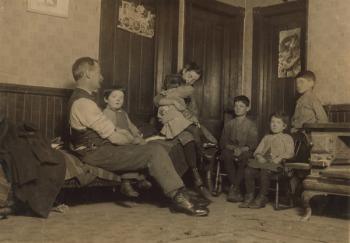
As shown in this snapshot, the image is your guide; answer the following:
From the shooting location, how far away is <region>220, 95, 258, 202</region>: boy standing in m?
5.29

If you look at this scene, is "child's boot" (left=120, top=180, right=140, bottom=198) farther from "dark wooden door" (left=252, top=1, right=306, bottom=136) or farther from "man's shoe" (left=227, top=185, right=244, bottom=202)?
"dark wooden door" (left=252, top=1, right=306, bottom=136)

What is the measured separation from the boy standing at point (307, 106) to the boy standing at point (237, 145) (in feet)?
1.73

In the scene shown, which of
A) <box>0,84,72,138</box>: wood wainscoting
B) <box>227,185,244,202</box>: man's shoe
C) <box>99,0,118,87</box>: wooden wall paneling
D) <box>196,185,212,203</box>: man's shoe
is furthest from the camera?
<box>99,0,118,87</box>: wooden wall paneling

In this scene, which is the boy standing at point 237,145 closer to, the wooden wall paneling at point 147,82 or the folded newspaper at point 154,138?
the folded newspaper at point 154,138

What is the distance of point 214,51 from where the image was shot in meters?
6.75

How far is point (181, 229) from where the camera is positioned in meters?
3.56

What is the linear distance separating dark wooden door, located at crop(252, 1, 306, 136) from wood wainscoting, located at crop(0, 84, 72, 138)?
2.81m

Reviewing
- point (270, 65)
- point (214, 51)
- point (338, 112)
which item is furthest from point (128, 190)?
point (270, 65)

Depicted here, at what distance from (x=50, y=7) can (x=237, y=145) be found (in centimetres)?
254

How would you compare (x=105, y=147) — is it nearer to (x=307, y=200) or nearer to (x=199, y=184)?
(x=199, y=184)

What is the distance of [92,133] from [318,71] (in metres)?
2.94

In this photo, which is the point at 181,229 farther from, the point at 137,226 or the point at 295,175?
the point at 295,175

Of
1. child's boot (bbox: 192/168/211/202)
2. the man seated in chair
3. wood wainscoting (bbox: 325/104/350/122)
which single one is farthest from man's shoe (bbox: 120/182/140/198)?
wood wainscoting (bbox: 325/104/350/122)

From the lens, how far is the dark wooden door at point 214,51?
6469 millimetres
